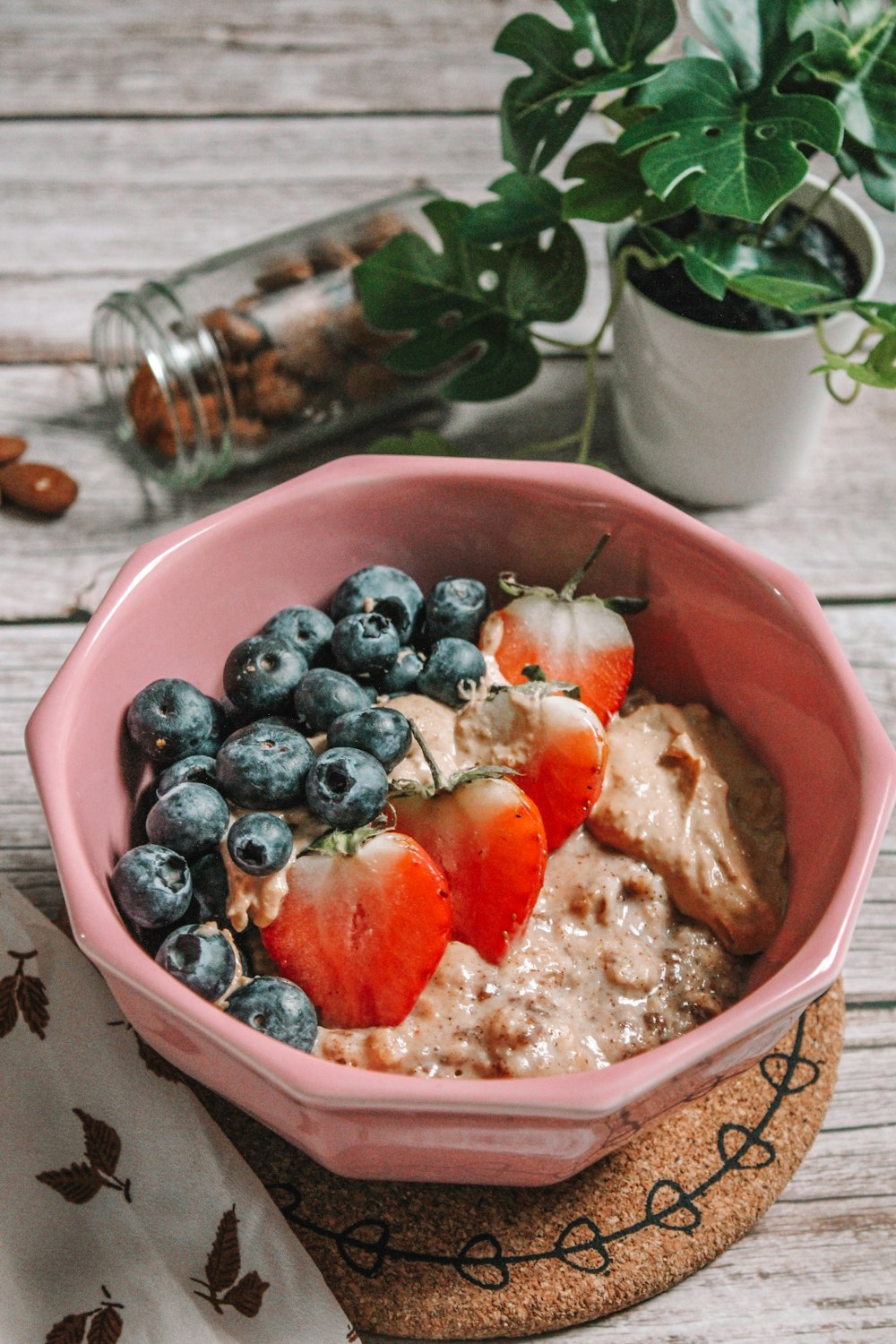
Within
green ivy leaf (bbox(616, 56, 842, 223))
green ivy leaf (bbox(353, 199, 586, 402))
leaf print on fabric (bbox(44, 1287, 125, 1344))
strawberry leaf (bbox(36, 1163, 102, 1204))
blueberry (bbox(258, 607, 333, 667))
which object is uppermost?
green ivy leaf (bbox(616, 56, 842, 223))

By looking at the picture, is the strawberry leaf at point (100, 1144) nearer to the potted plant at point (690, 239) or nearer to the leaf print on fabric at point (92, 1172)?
the leaf print on fabric at point (92, 1172)

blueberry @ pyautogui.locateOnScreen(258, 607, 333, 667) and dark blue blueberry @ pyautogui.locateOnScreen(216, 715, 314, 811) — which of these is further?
blueberry @ pyautogui.locateOnScreen(258, 607, 333, 667)

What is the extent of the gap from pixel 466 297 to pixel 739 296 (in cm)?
28

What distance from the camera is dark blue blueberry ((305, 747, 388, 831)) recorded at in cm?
79

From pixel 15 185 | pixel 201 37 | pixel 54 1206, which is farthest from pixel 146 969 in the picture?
pixel 201 37

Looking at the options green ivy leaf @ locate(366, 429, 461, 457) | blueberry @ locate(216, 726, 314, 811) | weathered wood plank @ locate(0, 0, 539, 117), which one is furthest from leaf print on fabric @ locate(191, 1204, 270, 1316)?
weathered wood plank @ locate(0, 0, 539, 117)

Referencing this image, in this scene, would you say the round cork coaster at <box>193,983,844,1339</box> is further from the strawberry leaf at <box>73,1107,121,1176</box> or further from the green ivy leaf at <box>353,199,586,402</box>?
the green ivy leaf at <box>353,199,586,402</box>

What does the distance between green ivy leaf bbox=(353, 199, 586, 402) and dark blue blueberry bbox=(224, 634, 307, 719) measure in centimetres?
50

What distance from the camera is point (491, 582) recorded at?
3.40 feet

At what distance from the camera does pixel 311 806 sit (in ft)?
2.66

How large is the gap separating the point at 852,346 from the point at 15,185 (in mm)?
1121

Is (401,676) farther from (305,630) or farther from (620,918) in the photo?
(620,918)

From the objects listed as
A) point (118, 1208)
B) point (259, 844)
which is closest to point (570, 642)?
point (259, 844)

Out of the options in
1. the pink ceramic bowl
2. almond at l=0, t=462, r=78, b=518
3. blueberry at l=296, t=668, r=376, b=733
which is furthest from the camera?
almond at l=0, t=462, r=78, b=518
